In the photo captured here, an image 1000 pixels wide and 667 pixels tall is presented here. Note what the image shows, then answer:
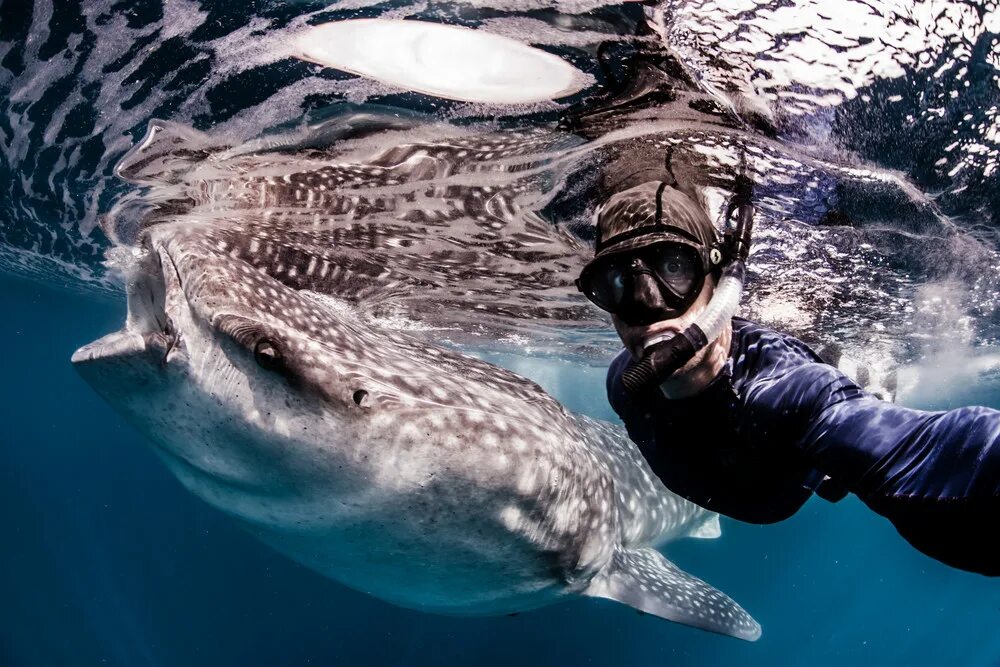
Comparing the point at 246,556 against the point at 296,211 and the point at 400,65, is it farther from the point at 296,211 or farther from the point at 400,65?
the point at 400,65

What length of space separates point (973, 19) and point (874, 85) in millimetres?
667

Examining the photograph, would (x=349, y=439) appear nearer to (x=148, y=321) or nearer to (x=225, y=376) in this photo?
(x=225, y=376)

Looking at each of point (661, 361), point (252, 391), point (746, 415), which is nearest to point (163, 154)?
point (252, 391)

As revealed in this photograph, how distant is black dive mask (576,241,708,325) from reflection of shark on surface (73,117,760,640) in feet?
4.21

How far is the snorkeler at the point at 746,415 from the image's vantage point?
1.45 m

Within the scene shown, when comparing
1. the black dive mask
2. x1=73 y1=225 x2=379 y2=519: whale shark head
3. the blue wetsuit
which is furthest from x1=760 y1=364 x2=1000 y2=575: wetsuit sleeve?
x1=73 y1=225 x2=379 y2=519: whale shark head

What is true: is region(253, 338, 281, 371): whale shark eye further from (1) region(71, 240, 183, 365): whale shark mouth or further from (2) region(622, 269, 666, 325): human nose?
(2) region(622, 269, 666, 325): human nose

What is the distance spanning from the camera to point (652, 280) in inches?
104

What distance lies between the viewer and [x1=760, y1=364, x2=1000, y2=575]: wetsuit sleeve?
138cm

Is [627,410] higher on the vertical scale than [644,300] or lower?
lower

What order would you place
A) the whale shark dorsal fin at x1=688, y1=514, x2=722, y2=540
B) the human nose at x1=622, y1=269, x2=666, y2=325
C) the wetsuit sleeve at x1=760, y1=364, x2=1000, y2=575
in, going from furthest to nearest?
the whale shark dorsal fin at x1=688, y1=514, x2=722, y2=540 < the human nose at x1=622, y1=269, x2=666, y2=325 < the wetsuit sleeve at x1=760, y1=364, x2=1000, y2=575

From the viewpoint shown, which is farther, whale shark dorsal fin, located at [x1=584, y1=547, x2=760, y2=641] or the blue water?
the blue water

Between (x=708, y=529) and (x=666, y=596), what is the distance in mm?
6487

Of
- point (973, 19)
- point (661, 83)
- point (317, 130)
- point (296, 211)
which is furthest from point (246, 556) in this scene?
point (973, 19)
